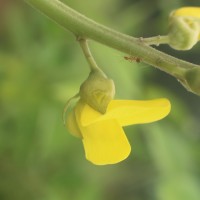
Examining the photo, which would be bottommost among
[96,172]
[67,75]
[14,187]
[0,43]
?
[14,187]

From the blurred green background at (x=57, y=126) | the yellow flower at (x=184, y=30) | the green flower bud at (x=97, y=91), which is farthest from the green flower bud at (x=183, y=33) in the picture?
the blurred green background at (x=57, y=126)

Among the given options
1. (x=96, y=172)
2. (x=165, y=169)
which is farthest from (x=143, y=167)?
(x=165, y=169)

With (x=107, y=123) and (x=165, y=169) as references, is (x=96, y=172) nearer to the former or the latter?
(x=165, y=169)

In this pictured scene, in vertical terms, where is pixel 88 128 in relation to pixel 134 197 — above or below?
below

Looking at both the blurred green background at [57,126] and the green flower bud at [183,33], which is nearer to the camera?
the green flower bud at [183,33]

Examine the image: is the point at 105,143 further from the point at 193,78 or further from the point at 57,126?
the point at 57,126

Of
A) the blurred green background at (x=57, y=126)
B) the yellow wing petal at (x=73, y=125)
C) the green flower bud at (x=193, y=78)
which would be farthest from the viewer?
the blurred green background at (x=57, y=126)

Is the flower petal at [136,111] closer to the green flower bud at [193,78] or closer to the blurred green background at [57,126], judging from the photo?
the green flower bud at [193,78]
